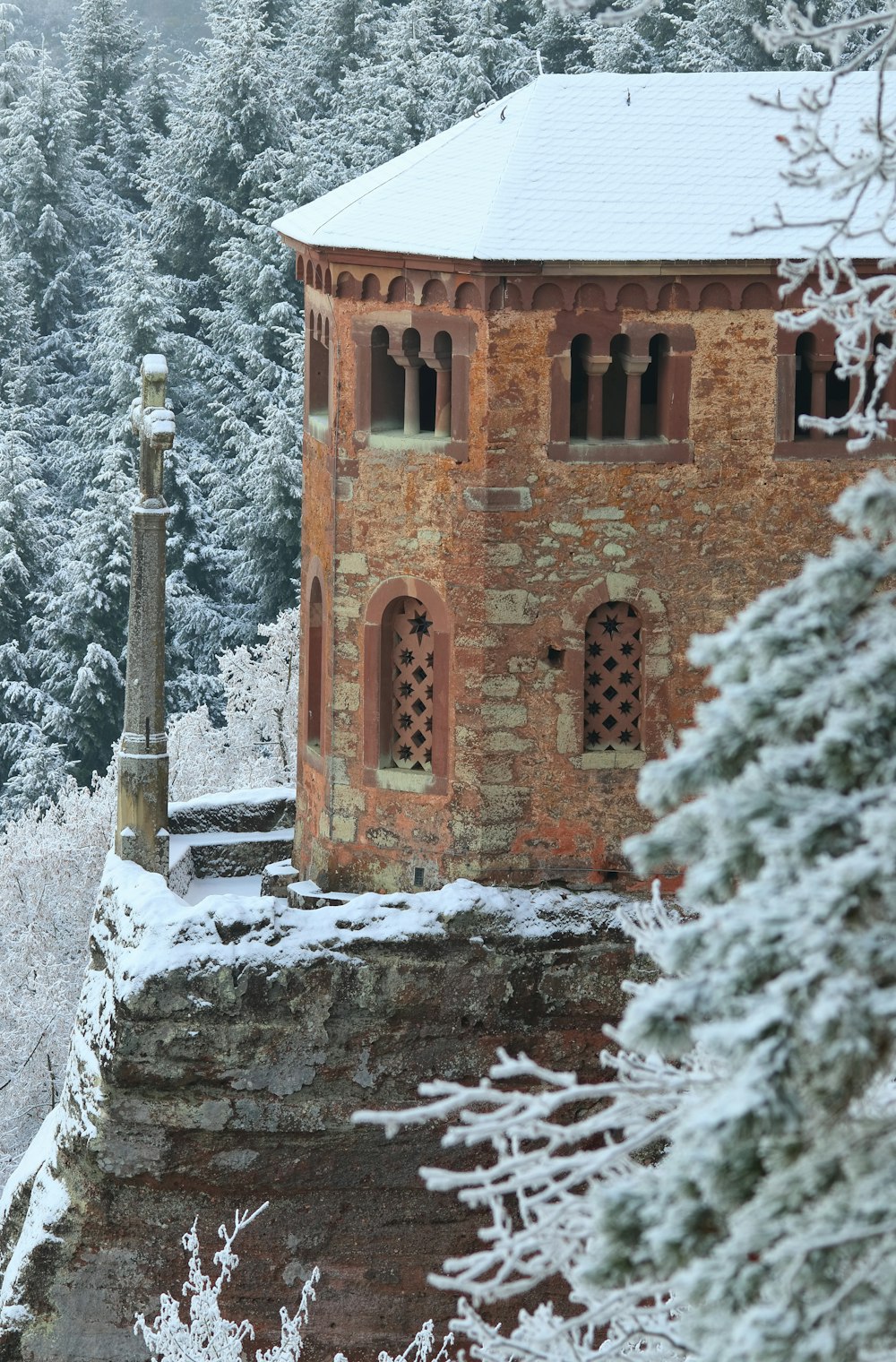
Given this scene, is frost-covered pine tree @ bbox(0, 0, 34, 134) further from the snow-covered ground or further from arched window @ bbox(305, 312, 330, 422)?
arched window @ bbox(305, 312, 330, 422)

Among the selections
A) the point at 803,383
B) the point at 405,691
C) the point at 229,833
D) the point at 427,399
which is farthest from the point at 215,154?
the point at 803,383

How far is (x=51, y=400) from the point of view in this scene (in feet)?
143

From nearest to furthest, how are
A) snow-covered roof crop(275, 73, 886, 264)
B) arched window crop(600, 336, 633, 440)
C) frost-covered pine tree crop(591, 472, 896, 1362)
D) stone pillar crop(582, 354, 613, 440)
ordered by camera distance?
1. frost-covered pine tree crop(591, 472, 896, 1362)
2. snow-covered roof crop(275, 73, 886, 264)
3. stone pillar crop(582, 354, 613, 440)
4. arched window crop(600, 336, 633, 440)

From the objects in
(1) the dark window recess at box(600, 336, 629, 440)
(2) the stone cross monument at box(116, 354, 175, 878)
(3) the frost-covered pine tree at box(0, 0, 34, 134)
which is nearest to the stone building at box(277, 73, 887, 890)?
(1) the dark window recess at box(600, 336, 629, 440)

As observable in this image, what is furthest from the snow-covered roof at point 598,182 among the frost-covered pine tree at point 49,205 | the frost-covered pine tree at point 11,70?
the frost-covered pine tree at point 11,70

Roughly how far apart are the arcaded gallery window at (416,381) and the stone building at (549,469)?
0.02m

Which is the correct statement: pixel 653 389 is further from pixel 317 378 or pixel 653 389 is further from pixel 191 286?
pixel 191 286

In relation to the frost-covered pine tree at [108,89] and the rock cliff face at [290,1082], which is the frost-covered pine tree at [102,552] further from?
the rock cliff face at [290,1082]

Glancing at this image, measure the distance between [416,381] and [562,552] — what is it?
4.85 feet

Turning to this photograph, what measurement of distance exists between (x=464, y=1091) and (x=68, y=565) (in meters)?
31.9

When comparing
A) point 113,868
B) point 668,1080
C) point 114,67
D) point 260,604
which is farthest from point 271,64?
point 668,1080

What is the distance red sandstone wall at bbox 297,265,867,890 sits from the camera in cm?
1574

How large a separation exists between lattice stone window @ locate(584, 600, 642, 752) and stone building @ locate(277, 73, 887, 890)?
17mm

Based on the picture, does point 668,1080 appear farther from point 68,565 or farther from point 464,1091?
point 68,565
